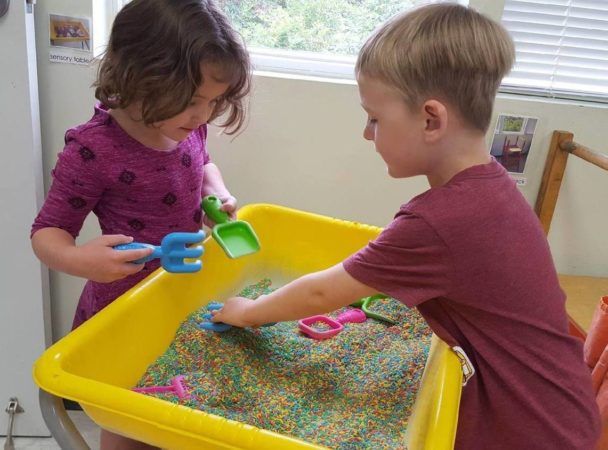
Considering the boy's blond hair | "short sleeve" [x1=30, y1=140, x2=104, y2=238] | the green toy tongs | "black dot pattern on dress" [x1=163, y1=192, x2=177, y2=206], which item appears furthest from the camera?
the green toy tongs

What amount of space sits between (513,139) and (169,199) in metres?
0.85

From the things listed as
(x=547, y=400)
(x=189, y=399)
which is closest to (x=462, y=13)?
(x=547, y=400)

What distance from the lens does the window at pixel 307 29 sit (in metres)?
1.32

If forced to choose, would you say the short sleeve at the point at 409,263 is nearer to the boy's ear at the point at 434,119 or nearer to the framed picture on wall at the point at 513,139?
the boy's ear at the point at 434,119

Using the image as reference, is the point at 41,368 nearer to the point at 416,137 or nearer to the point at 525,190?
the point at 416,137

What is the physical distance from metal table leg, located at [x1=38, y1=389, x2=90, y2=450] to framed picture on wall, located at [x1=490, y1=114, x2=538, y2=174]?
1.07 m

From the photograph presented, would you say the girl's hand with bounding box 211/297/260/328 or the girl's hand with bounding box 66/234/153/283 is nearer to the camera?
the girl's hand with bounding box 66/234/153/283

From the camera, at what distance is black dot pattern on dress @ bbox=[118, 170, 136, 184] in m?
0.80

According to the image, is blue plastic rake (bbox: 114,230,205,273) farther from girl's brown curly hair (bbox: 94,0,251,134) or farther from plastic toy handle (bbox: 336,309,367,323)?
plastic toy handle (bbox: 336,309,367,323)

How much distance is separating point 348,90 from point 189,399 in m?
0.79

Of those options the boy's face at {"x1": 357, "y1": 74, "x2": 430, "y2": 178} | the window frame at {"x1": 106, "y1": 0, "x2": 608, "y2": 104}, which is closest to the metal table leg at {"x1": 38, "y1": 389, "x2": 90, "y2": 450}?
the boy's face at {"x1": 357, "y1": 74, "x2": 430, "y2": 178}

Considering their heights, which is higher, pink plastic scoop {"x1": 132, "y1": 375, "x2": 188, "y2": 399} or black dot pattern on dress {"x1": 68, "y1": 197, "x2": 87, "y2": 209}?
black dot pattern on dress {"x1": 68, "y1": 197, "x2": 87, "y2": 209}

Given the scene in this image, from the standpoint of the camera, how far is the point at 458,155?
2.27ft

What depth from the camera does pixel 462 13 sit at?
2.21ft
